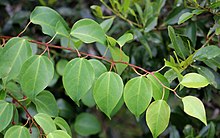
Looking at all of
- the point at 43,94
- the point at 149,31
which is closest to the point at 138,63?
the point at 149,31

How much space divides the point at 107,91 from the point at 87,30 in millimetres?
151

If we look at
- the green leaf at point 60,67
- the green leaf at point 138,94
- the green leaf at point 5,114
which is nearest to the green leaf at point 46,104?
the green leaf at point 5,114

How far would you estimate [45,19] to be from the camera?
93 centimetres

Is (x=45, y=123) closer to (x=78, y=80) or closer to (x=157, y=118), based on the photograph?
(x=78, y=80)

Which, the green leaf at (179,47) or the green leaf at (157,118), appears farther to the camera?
the green leaf at (179,47)

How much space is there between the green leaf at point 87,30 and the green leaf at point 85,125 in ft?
2.12

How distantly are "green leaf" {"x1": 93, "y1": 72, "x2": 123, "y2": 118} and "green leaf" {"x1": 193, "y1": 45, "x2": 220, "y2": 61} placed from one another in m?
0.23

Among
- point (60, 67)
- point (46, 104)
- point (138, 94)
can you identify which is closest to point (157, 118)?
point (138, 94)

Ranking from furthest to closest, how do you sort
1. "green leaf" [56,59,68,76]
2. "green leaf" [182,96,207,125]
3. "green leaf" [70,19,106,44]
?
"green leaf" [56,59,68,76]
"green leaf" [70,19,106,44]
"green leaf" [182,96,207,125]

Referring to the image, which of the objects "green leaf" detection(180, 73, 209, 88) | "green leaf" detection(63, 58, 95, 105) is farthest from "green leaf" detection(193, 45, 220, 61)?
"green leaf" detection(63, 58, 95, 105)

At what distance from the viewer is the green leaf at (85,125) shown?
A: 148cm

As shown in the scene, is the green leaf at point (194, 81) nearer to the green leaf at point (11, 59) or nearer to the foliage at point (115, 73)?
the foliage at point (115, 73)

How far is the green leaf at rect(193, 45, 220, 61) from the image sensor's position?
96 centimetres

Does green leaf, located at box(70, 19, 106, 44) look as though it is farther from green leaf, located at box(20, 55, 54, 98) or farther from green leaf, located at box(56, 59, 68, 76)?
green leaf, located at box(56, 59, 68, 76)
